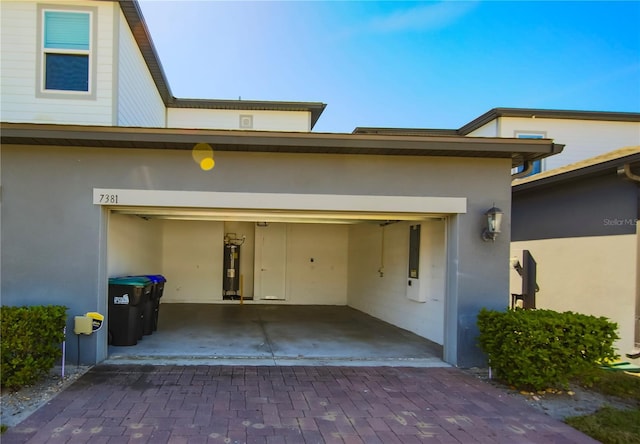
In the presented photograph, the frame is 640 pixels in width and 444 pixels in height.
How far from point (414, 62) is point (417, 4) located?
530 cm

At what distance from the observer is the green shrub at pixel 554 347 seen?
4.77m

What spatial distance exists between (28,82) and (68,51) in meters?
0.82

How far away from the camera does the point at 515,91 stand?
13.1 metres

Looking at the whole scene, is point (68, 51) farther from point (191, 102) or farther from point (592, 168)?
point (592, 168)

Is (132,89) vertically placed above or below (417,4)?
below

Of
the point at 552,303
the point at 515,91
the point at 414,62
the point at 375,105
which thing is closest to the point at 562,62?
the point at 515,91

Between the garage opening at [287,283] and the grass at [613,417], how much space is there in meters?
1.97

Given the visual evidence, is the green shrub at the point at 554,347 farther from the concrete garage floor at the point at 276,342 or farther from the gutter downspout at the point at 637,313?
the gutter downspout at the point at 637,313

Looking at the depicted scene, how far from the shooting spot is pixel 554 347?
4770 millimetres

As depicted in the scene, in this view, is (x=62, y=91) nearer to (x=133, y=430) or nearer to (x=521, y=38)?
(x=133, y=430)

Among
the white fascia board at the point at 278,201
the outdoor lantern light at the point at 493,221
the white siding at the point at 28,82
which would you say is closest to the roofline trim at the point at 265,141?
the white fascia board at the point at 278,201

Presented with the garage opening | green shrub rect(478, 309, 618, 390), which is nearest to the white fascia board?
the garage opening

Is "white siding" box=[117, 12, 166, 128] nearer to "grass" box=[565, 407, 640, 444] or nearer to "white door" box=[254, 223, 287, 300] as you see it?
"white door" box=[254, 223, 287, 300]

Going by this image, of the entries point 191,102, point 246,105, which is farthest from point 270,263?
point 191,102
